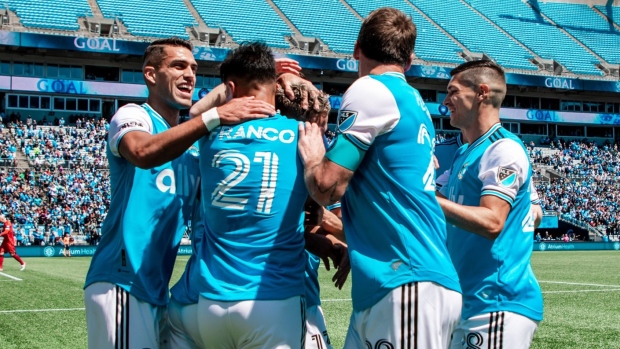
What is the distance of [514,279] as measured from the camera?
381 cm

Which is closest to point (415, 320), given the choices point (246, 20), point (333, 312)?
point (333, 312)

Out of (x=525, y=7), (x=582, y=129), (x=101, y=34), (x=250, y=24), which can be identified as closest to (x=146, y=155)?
(x=101, y=34)

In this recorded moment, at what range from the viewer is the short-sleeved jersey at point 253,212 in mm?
3287

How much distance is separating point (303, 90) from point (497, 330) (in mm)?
1589

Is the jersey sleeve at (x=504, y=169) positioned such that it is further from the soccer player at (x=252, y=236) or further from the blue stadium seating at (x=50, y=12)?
the blue stadium seating at (x=50, y=12)

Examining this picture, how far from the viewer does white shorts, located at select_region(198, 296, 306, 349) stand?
127 inches

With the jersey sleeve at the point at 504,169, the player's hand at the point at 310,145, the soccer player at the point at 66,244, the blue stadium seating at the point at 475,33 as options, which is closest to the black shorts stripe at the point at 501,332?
the jersey sleeve at the point at 504,169

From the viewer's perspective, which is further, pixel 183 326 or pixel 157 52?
pixel 157 52

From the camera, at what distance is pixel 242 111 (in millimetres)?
3391

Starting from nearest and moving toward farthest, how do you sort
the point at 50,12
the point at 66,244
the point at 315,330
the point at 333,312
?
the point at 315,330 → the point at 333,312 → the point at 66,244 → the point at 50,12

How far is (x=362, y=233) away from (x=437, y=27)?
56.6m

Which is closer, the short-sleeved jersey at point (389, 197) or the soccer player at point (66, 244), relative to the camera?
the short-sleeved jersey at point (389, 197)

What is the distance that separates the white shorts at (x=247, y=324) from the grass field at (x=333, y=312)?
5193 mm

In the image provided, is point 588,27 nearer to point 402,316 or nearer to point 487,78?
point 487,78
